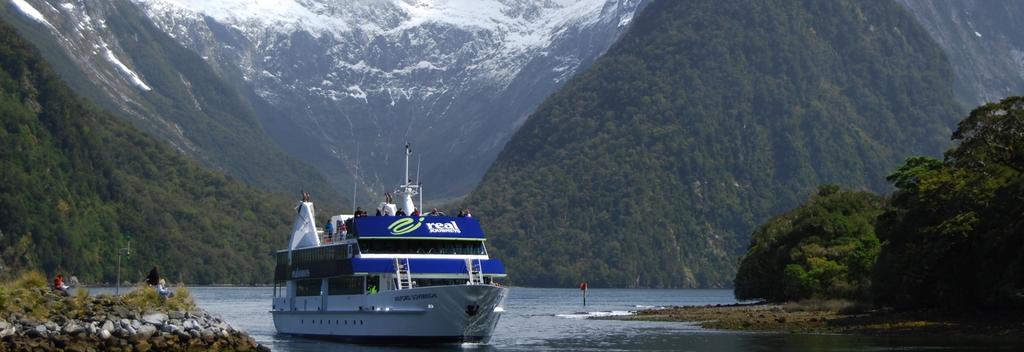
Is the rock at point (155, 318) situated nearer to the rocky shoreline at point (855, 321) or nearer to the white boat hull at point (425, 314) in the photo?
the white boat hull at point (425, 314)

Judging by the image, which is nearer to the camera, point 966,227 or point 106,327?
point 106,327

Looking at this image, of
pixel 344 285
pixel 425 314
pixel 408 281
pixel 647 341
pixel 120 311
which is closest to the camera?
pixel 120 311

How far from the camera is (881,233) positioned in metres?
118

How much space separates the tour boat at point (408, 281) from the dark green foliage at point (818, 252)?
161 feet

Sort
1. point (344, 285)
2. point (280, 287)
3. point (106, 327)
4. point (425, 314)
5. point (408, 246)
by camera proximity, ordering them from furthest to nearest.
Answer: point (280, 287)
point (344, 285)
point (408, 246)
point (425, 314)
point (106, 327)

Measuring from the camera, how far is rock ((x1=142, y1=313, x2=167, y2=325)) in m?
72.5

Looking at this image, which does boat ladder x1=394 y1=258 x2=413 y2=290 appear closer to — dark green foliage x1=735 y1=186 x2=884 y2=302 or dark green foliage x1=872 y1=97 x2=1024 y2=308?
dark green foliage x1=872 y1=97 x2=1024 y2=308

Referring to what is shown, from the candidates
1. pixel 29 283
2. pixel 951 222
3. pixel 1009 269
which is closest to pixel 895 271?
pixel 951 222

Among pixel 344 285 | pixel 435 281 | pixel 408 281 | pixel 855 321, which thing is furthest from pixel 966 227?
pixel 344 285

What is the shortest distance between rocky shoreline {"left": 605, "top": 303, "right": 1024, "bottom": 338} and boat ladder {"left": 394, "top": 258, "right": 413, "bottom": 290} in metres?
28.2

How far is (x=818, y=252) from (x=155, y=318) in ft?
300

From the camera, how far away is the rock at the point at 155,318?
238 ft

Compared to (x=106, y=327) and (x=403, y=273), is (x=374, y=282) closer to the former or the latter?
(x=403, y=273)

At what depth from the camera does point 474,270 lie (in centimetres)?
9075
